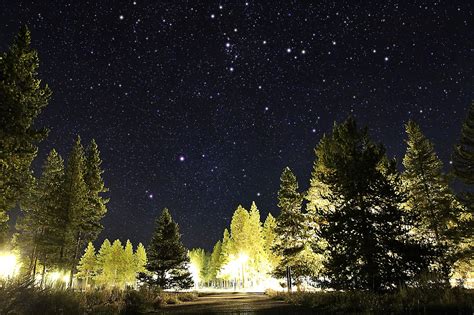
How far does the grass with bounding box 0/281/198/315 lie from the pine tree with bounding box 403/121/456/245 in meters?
21.4

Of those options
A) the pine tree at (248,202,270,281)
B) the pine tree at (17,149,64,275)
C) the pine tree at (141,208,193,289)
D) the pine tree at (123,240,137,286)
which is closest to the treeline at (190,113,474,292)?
the pine tree at (141,208,193,289)

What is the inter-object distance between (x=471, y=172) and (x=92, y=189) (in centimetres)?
3475

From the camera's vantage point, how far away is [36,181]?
91.6 ft

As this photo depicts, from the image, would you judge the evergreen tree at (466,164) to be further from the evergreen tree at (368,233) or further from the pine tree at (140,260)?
the pine tree at (140,260)

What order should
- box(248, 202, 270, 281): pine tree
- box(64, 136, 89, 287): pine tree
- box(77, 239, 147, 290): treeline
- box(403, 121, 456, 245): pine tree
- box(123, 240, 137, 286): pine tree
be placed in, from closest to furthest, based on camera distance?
1. box(403, 121, 456, 245): pine tree
2. box(64, 136, 89, 287): pine tree
3. box(248, 202, 270, 281): pine tree
4. box(77, 239, 147, 290): treeline
5. box(123, 240, 137, 286): pine tree

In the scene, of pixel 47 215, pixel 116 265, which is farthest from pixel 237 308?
pixel 116 265

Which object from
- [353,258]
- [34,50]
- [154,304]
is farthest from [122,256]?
[353,258]

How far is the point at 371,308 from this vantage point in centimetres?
1092

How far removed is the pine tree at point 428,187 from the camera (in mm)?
25969

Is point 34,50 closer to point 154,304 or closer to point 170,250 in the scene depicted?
point 154,304

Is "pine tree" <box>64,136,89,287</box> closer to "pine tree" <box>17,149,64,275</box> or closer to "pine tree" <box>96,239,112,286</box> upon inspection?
"pine tree" <box>17,149,64,275</box>

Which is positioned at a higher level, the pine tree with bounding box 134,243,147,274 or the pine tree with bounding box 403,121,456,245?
the pine tree with bounding box 403,121,456,245

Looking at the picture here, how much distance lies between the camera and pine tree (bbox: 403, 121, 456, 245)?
25969mm

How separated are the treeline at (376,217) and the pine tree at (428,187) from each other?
0.23 ft
